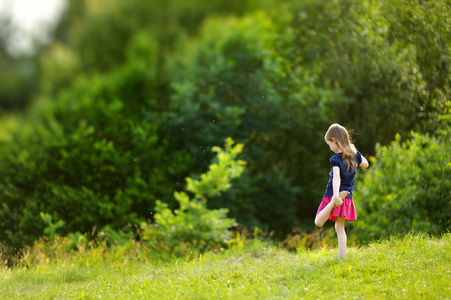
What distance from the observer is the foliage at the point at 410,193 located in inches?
328

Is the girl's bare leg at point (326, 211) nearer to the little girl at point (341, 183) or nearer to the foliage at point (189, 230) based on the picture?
the little girl at point (341, 183)

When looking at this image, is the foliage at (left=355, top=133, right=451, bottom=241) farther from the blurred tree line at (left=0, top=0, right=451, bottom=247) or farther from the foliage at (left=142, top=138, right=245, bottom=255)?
the foliage at (left=142, top=138, right=245, bottom=255)

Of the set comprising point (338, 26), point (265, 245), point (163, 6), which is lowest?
point (265, 245)

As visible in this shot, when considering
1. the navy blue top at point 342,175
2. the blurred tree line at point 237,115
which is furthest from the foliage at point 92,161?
the navy blue top at point 342,175

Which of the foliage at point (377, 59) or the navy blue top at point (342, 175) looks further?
the foliage at point (377, 59)

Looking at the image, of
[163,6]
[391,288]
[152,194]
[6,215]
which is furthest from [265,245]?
[163,6]

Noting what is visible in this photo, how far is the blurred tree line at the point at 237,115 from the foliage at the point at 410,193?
65.8 inches

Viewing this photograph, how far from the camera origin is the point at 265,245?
28.0 feet

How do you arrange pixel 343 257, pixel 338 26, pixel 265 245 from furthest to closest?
pixel 338 26 → pixel 265 245 → pixel 343 257

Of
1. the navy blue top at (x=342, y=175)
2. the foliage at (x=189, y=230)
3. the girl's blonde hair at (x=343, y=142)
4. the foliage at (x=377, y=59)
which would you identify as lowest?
the foliage at (x=189, y=230)

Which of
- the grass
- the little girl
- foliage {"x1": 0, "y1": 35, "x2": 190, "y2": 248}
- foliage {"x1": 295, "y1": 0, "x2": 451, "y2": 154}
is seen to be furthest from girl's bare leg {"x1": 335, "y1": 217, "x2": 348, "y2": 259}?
foliage {"x1": 0, "y1": 35, "x2": 190, "y2": 248}

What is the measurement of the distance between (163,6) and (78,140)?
712 cm

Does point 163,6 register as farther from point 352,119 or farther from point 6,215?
point 6,215

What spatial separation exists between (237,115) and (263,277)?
7311 mm
